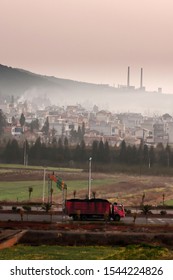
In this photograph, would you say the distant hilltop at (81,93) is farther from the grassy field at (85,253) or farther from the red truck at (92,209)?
the grassy field at (85,253)

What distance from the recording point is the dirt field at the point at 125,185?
25.6 metres

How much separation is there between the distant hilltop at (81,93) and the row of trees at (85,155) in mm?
95182

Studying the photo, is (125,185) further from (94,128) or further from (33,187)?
(94,128)

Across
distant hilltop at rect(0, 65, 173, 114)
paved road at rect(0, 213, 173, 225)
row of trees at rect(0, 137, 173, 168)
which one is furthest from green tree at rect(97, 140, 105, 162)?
distant hilltop at rect(0, 65, 173, 114)

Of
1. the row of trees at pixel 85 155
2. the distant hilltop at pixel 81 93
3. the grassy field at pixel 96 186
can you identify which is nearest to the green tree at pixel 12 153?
the row of trees at pixel 85 155

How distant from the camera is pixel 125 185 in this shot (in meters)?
30.4

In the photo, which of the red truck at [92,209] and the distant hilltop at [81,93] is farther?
the distant hilltop at [81,93]

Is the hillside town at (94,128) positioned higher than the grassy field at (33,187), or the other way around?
the hillside town at (94,128)

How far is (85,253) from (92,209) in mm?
6205

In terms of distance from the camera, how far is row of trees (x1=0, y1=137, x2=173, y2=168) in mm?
39125

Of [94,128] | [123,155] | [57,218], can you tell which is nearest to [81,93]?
[94,128]
